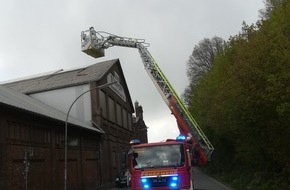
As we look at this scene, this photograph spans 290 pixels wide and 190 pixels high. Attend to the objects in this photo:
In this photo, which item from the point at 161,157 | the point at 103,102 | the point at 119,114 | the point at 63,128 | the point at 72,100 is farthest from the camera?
the point at 119,114

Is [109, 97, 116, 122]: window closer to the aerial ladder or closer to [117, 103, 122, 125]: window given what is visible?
[117, 103, 122, 125]: window

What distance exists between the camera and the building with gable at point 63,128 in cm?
2447

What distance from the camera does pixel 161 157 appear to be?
57.9ft

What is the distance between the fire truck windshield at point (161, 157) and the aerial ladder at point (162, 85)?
4232 mm

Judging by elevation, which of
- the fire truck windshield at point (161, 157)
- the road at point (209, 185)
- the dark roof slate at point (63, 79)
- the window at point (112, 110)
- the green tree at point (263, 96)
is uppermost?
the dark roof slate at point (63, 79)

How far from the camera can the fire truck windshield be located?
17.6 metres

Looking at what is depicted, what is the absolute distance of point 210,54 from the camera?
5875 centimetres

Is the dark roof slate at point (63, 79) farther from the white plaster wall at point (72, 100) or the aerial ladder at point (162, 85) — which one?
the aerial ladder at point (162, 85)

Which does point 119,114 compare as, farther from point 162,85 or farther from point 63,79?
point 162,85

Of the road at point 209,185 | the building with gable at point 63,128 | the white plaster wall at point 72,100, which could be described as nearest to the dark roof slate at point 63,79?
the building with gable at point 63,128

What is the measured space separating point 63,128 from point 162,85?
31.1ft

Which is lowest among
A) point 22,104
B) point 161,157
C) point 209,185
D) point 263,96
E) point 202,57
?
point 209,185

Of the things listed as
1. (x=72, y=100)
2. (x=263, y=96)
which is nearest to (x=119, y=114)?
(x=72, y=100)

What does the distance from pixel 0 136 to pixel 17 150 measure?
6.03ft
